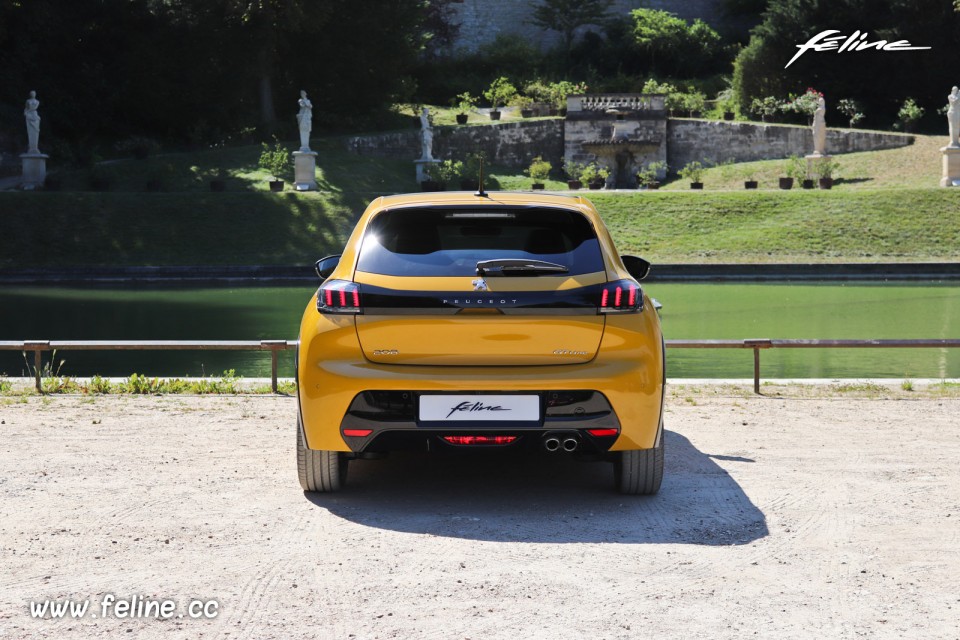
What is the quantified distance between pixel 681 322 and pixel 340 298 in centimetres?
1326

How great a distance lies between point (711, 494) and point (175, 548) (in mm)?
2541

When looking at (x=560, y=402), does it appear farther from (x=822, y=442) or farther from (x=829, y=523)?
(x=822, y=442)

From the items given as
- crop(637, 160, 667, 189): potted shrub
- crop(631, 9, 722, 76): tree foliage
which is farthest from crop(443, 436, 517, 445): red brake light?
crop(631, 9, 722, 76): tree foliage

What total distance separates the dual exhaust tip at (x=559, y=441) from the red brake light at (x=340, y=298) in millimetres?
992

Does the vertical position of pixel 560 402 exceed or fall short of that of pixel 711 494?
it exceeds it

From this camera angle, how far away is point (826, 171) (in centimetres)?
3941

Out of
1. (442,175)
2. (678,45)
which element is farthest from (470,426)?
(678,45)

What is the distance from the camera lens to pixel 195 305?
71.9 feet

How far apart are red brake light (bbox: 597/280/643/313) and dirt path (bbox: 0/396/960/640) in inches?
36.2

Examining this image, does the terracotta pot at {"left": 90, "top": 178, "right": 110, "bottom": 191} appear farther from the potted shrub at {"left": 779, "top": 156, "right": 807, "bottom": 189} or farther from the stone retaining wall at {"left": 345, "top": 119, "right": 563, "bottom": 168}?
the potted shrub at {"left": 779, "top": 156, "right": 807, "bottom": 189}

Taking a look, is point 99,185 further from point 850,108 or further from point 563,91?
point 850,108

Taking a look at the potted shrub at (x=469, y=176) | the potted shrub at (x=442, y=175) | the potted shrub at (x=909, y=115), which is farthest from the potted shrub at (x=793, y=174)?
the potted shrub at (x=442, y=175)

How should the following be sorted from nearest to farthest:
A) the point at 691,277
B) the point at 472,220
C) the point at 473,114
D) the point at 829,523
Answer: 1. the point at 829,523
2. the point at 472,220
3. the point at 691,277
4. the point at 473,114


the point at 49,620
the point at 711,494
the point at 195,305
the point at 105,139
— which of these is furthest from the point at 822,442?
the point at 105,139
